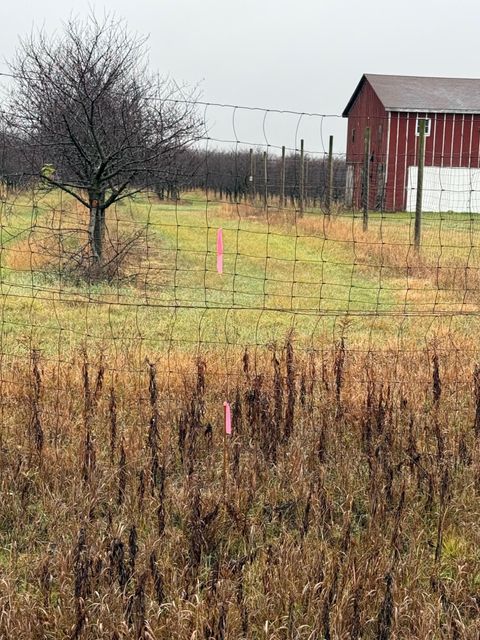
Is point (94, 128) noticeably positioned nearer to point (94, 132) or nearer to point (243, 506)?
point (94, 132)

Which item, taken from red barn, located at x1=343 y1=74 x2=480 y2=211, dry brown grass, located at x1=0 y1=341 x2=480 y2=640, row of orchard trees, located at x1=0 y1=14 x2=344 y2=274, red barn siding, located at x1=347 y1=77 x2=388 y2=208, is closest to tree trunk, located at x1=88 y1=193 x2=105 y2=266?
row of orchard trees, located at x1=0 y1=14 x2=344 y2=274

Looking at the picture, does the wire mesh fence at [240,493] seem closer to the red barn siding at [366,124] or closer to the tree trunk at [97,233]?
the tree trunk at [97,233]

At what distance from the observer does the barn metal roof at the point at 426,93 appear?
98.5 feet

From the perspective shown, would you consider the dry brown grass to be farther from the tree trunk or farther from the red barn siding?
the red barn siding

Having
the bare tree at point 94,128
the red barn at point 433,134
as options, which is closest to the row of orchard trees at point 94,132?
the bare tree at point 94,128

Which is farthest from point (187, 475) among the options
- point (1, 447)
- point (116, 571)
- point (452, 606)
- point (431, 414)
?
point (431, 414)

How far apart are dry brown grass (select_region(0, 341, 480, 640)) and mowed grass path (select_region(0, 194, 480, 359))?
0.75 m

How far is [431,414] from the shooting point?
407 centimetres

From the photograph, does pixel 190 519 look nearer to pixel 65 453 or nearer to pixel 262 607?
pixel 262 607

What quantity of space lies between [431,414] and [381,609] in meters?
1.85

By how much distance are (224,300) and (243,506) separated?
6.22 m

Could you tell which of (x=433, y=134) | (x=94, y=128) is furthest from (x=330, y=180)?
(x=433, y=134)

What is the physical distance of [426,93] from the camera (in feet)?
104

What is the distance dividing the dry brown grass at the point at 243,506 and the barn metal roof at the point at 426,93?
90.4 feet
